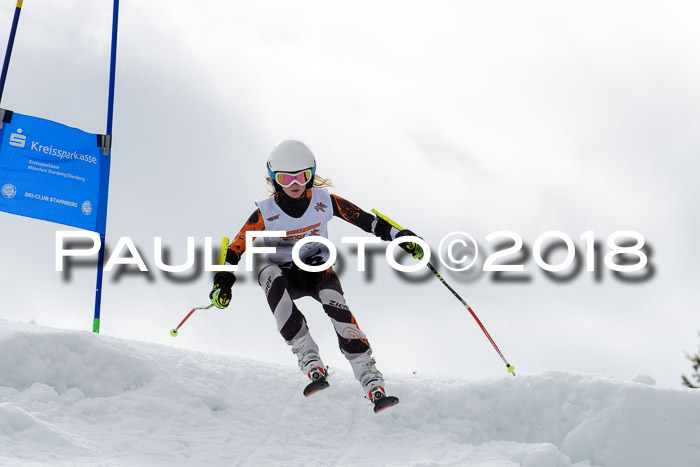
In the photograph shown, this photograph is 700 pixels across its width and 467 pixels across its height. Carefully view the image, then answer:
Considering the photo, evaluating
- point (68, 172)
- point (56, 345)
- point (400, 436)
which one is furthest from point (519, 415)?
point (68, 172)

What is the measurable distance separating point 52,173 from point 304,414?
4.20 m

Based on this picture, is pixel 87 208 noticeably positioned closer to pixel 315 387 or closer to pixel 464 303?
pixel 315 387

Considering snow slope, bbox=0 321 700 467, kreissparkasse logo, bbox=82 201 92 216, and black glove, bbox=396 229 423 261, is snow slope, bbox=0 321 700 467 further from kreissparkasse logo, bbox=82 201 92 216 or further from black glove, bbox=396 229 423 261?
kreissparkasse logo, bbox=82 201 92 216

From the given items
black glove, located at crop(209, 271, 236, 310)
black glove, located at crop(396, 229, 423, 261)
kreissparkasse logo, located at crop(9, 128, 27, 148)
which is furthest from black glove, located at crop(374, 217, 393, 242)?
kreissparkasse logo, located at crop(9, 128, 27, 148)

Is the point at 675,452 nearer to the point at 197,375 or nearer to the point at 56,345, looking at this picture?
the point at 197,375

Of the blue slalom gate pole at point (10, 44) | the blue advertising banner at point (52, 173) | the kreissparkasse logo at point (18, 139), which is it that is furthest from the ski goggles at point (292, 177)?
the blue slalom gate pole at point (10, 44)

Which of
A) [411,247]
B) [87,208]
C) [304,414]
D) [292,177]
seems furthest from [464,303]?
[87,208]

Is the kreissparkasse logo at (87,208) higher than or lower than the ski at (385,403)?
higher

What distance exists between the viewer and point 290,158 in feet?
18.3

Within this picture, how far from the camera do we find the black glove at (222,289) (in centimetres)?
551

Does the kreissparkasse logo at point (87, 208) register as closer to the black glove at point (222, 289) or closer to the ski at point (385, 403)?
the black glove at point (222, 289)

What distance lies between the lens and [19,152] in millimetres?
7727

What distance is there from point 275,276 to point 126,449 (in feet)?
5.64

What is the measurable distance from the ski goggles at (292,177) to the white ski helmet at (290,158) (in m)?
0.04
